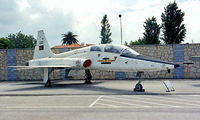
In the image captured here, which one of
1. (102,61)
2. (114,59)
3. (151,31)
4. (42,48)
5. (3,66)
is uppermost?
(151,31)

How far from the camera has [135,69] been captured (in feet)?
40.8

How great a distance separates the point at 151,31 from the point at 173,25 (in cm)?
706

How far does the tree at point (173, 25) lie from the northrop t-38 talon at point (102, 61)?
34.9 m

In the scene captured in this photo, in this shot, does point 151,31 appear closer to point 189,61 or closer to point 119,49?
point 189,61

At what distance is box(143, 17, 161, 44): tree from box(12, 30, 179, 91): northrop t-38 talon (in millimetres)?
37739

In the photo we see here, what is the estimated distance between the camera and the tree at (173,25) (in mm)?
47844

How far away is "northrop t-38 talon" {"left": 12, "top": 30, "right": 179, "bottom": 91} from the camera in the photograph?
11.9 m

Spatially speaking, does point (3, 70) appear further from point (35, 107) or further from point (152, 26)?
point (152, 26)

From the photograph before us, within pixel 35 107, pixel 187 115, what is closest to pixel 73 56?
pixel 35 107

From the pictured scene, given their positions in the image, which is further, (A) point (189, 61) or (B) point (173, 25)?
(B) point (173, 25)

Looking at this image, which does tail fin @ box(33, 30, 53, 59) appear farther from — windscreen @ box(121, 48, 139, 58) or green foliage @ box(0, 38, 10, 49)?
green foliage @ box(0, 38, 10, 49)

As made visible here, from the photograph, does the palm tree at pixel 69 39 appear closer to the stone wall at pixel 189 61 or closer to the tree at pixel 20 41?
the tree at pixel 20 41

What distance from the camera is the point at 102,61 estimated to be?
48.5ft

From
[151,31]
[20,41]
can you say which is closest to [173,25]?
[151,31]
